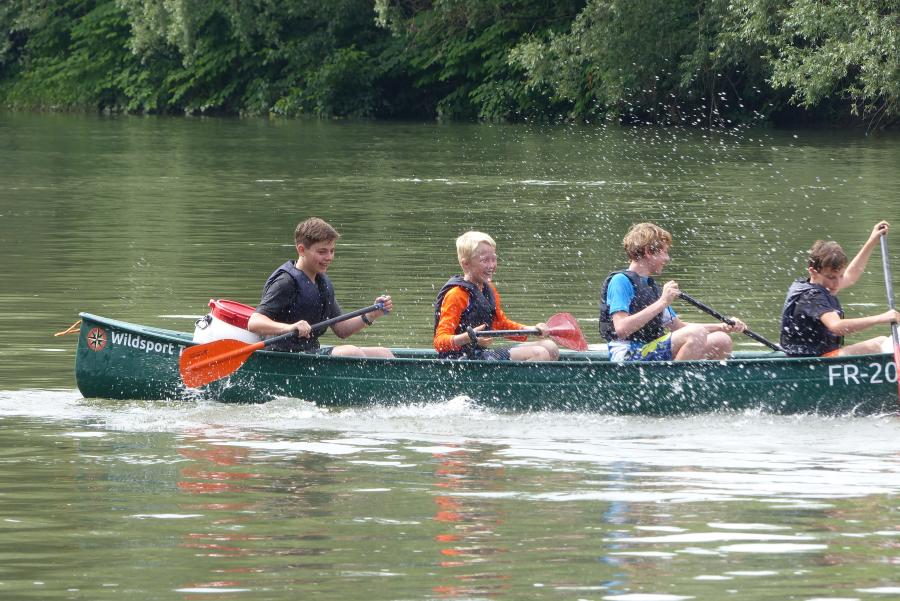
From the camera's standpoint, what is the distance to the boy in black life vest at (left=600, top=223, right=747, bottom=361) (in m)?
9.28

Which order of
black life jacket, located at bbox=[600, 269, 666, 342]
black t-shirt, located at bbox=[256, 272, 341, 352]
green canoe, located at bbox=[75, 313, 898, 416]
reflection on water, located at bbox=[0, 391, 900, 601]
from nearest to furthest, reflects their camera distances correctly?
reflection on water, located at bbox=[0, 391, 900, 601], green canoe, located at bbox=[75, 313, 898, 416], black life jacket, located at bbox=[600, 269, 666, 342], black t-shirt, located at bbox=[256, 272, 341, 352]

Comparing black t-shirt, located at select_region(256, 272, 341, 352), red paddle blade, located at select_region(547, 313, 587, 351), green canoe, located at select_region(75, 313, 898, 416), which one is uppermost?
black t-shirt, located at select_region(256, 272, 341, 352)

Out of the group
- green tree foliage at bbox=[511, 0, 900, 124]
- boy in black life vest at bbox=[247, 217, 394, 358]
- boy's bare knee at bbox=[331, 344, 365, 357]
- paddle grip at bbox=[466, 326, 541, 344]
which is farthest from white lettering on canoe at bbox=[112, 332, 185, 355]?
green tree foliage at bbox=[511, 0, 900, 124]

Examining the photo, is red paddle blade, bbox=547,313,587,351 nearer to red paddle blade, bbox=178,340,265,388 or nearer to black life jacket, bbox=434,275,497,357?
black life jacket, bbox=434,275,497,357

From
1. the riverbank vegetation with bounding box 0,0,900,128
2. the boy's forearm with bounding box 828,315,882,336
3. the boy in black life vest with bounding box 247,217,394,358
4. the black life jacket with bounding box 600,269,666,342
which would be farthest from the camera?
the riverbank vegetation with bounding box 0,0,900,128

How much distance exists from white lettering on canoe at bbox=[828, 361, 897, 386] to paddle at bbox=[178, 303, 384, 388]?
249 centimetres

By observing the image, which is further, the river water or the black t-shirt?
the black t-shirt

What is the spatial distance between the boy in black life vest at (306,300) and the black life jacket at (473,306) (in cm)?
34

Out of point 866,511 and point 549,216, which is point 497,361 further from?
point 549,216

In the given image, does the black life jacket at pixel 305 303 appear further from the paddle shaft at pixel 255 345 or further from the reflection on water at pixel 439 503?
the reflection on water at pixel 439 503

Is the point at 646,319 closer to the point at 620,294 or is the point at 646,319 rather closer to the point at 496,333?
the point at 620,294

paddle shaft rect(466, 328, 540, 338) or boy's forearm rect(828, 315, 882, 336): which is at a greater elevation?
boy's forearm rect(828, 315, 882, 336)

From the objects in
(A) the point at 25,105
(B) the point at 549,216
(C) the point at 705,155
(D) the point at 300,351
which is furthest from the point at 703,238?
(A) the point at 25,105

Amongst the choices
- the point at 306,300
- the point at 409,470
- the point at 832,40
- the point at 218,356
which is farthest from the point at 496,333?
the point at 832,40
